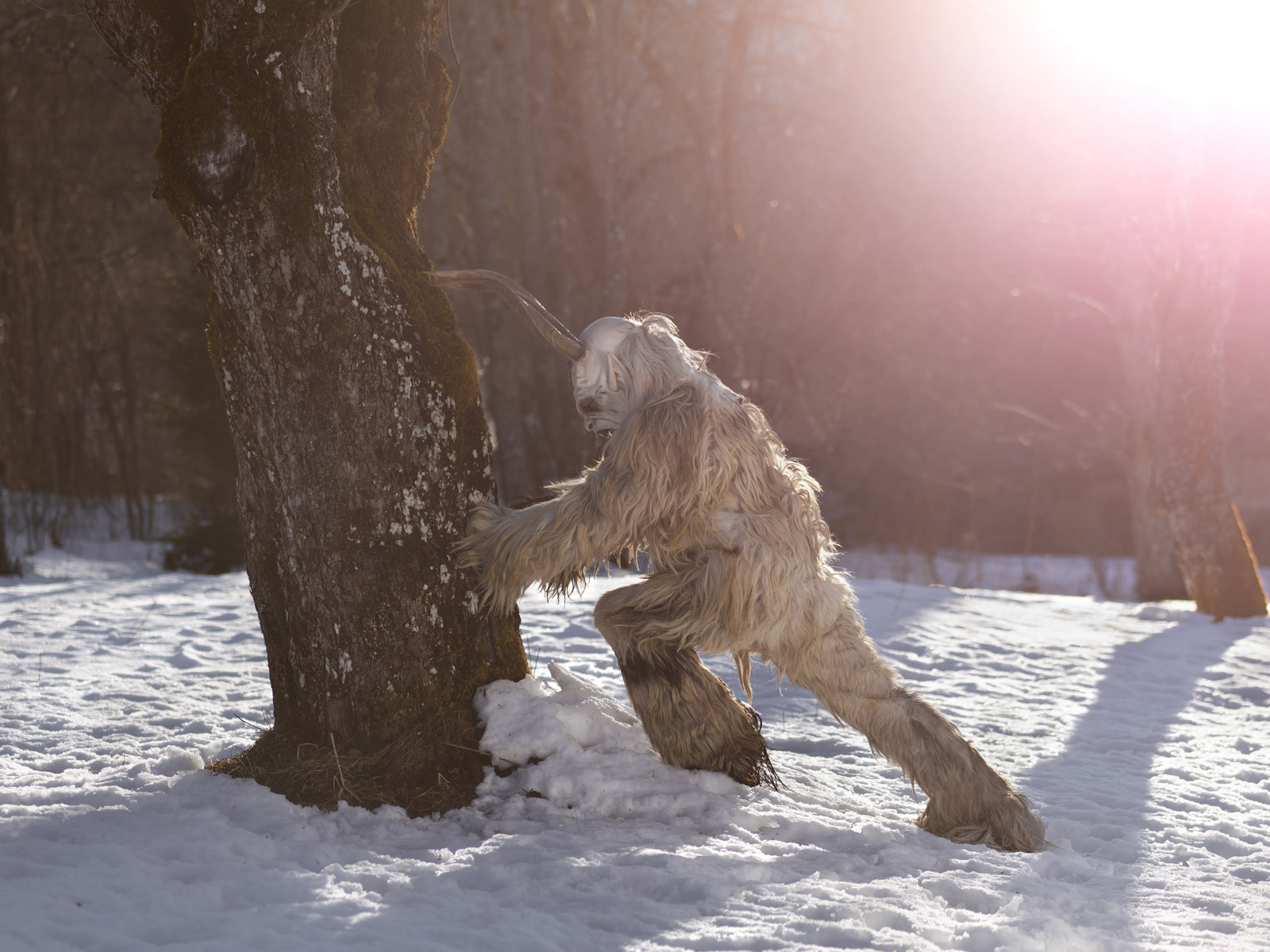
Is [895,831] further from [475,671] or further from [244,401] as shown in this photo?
[244,401]

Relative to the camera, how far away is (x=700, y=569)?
2984mm

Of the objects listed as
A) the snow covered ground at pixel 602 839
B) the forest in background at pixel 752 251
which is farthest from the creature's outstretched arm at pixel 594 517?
the forest in background at pixel 752 251

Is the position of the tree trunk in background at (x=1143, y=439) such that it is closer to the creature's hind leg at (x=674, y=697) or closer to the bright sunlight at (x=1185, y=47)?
the bright sunlight at (x=1185, y=47)

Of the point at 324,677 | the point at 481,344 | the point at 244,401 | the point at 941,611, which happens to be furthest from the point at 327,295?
the point at 481,344

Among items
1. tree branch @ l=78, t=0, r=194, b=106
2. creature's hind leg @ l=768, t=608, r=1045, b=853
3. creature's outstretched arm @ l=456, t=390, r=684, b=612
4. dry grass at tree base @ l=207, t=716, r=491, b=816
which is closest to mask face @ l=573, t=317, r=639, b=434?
creature's outstretched arm @ l=456, t=390, r=684, b=612

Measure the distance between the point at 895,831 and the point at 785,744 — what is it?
1.10m

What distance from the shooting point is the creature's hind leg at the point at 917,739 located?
115 inches

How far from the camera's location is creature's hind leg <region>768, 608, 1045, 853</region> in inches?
115

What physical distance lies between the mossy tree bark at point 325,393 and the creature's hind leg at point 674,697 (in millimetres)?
476

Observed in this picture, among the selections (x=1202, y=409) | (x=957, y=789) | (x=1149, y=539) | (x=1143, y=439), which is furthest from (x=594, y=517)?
(x=1149, y=539)

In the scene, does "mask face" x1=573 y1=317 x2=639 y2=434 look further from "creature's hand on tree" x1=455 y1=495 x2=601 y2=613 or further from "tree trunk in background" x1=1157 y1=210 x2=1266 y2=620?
"tree trunk in background" x1=1157 y1=210 x2=1266 y2=620

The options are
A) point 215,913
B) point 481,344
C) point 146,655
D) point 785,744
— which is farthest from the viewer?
point 481,344

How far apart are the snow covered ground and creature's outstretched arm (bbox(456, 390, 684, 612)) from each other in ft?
1.56

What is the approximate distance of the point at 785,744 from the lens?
13.4 feet
